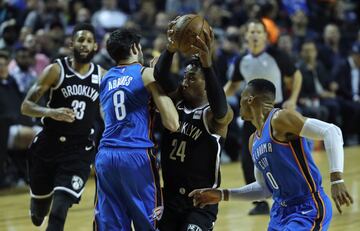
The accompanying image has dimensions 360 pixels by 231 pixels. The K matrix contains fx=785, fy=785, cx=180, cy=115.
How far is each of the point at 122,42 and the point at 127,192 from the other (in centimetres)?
106

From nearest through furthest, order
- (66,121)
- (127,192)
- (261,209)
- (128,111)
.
Result: (127,192)
(128,111)
(66,121)
(261,209)

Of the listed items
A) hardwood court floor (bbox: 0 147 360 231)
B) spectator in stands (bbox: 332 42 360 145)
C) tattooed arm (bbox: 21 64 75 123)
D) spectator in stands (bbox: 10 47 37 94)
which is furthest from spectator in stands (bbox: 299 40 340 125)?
tattooed arm (bbox: 21 64 75 123)

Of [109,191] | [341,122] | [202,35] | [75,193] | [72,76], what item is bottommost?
[341,122]

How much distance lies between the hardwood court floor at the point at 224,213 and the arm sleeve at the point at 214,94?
3.05 metres

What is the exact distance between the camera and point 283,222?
545 cm

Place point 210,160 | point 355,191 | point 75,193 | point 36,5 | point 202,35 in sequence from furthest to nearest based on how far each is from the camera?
point 36,5, point 355,191, point 75,193, point 210,160, point 202,35

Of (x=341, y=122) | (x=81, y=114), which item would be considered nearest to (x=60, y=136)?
(x=81, y=114)

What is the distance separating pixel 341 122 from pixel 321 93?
829 mm

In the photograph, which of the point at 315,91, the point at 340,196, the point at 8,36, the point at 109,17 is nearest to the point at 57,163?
the point at 340,196

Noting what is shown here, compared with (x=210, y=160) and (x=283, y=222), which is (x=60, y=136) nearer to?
(x=210, y=160)

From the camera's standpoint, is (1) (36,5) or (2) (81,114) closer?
(2) (81,114)

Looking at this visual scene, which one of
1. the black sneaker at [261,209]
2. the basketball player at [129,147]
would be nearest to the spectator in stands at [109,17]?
the black sneaker at [261,209]

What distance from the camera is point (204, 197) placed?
5430 millimetres

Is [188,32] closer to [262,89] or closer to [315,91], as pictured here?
[262,89]
